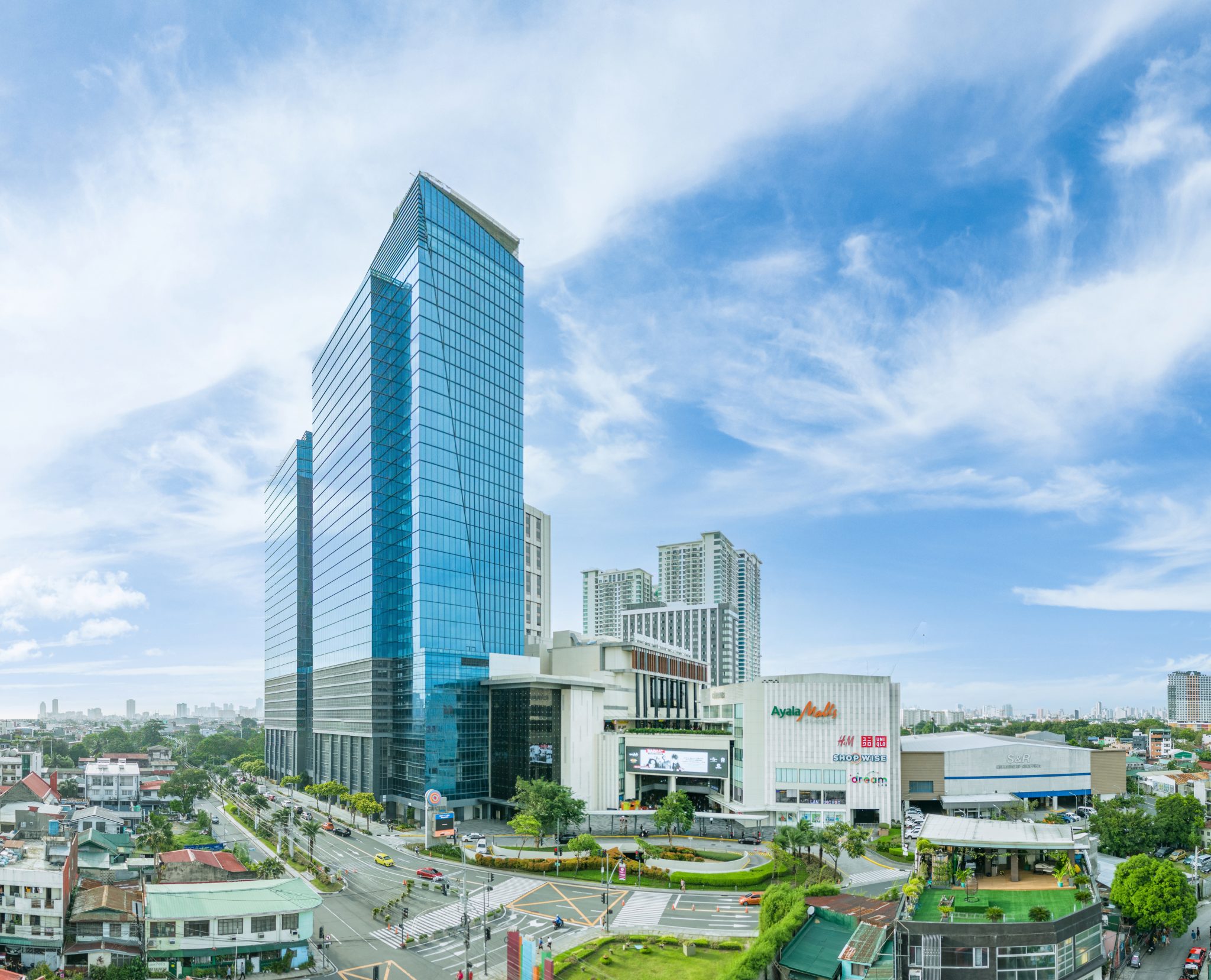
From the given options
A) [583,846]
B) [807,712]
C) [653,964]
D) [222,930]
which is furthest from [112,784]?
[653,964]

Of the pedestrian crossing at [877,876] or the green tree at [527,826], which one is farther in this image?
the green tree at [527,826]

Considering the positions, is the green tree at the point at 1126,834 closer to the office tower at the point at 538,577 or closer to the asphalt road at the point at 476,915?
the asphalt road at the point at 476,915

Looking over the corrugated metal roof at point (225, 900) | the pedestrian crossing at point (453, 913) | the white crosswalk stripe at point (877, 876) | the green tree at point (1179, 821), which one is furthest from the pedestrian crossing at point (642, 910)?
the green tree at point (1179, 821)

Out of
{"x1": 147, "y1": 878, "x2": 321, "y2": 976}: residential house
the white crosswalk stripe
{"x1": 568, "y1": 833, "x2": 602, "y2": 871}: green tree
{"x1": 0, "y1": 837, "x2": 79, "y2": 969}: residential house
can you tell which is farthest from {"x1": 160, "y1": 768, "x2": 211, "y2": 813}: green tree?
the white crosswalk stripe

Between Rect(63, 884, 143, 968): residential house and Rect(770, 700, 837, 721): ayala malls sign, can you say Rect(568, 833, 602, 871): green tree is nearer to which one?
Rect(770, 700, 837, 721): ayala malls sign

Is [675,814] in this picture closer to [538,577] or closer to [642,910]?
[642,910]

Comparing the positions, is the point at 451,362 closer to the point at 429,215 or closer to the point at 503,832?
the point at 429,215
